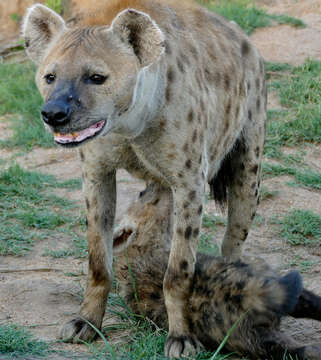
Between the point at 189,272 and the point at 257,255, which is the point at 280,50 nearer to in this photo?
the point at 257,255

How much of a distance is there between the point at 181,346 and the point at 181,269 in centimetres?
33

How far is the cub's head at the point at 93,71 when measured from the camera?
251 cm

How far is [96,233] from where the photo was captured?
10.5 ft

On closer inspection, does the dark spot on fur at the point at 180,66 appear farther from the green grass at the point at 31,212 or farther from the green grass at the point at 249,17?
the green grass at the point at 249,17

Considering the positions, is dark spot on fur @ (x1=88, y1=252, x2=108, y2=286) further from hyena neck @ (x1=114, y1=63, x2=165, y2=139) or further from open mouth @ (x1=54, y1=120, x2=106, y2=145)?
open mouth @ (x1=54, y1=120, x2=106, y2=145)

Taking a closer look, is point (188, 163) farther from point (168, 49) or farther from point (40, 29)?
point (40, 29)

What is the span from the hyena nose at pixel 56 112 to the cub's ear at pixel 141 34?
16.6 inches

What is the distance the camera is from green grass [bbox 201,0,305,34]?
7215 mm

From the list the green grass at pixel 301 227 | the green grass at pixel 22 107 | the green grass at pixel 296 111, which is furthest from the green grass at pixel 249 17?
the green grass at pixel 301 227

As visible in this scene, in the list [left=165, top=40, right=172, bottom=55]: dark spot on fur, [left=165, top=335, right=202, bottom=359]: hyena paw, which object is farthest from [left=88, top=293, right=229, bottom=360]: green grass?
[left=165, top=40, right=172, bottom=55]: dark spot on fur

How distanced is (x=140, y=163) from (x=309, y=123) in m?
2.78

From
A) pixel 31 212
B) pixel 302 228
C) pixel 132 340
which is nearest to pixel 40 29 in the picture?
pixel 132 340

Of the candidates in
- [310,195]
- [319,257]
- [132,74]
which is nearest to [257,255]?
[319,257]

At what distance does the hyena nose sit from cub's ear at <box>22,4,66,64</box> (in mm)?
462
